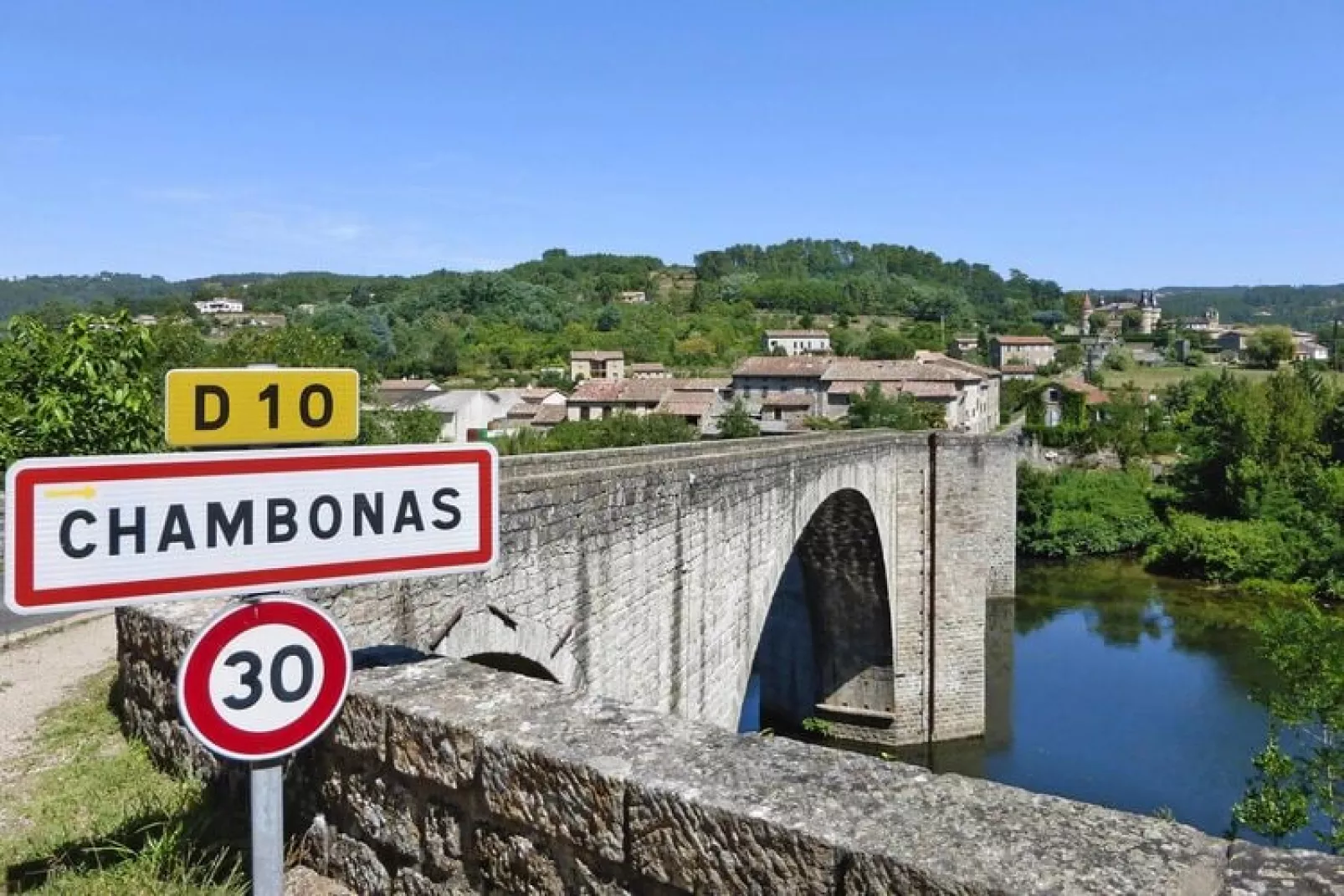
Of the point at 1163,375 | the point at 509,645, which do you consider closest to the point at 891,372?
the point at 1163,375

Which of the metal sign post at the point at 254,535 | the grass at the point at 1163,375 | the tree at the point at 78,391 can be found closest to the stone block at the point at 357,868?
the metal sign post at the point at 254,535

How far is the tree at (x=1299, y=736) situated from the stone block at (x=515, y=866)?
43.6ft

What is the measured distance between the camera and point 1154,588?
3762 centimetres

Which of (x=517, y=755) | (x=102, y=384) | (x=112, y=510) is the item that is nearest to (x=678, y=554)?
(x=102, y=384)

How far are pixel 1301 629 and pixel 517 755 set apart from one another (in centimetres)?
1732

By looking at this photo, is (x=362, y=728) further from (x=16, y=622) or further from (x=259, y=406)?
(x=16, y=622)

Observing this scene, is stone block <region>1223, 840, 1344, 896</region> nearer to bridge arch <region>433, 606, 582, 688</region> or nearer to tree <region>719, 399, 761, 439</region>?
bridge arch <region>433, 606, 582, 688</region>

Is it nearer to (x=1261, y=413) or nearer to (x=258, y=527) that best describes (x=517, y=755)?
(x=258, y=527)

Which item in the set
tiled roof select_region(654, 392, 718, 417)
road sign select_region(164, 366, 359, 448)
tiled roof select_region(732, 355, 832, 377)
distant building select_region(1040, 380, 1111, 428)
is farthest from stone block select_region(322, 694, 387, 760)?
distant building select_region(1040, 380, 1111, 428)

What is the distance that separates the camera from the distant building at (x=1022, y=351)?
10150 centimetres

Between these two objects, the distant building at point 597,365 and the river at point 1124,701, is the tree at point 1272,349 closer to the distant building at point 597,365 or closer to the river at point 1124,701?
the distant building at point 597,365

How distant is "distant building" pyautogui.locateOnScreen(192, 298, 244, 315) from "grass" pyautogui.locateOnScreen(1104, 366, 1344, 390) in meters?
103

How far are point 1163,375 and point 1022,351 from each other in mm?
14669

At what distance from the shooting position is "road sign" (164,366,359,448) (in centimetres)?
230
